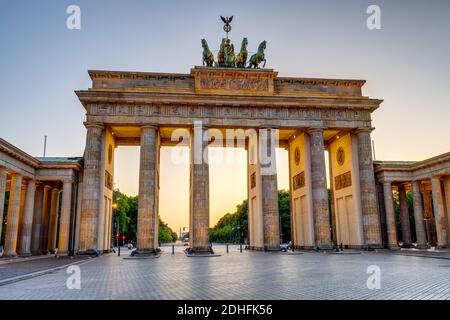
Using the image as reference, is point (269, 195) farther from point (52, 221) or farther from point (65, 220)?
point (52, 221)

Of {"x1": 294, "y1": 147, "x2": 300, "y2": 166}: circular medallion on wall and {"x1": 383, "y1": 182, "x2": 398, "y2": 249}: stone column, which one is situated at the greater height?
{"x1": 294, "y1": 147, "x2": 300, "y2": 166}: circular medallion on wall

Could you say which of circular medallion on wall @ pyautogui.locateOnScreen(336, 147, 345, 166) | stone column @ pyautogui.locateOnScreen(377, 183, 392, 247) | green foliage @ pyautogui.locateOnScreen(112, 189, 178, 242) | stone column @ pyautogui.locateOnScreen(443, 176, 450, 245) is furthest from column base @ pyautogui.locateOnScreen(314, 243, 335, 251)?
green foliage @ pyautogui.locateOnScreen(112, 189, 178, 242)

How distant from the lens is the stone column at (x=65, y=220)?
31.7m

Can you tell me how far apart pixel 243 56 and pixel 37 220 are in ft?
82.2

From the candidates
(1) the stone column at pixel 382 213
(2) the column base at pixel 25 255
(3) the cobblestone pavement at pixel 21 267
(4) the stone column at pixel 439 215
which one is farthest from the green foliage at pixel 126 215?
(4) the stone column at pixel 439 215

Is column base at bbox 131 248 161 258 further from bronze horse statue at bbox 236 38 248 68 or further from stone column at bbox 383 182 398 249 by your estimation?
stone column at bbox 383 182 398 249

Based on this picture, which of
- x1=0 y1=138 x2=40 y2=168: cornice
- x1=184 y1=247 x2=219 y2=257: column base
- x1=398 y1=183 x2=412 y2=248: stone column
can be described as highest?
x1=0 y1=138 x2=40 y2=168: cornice

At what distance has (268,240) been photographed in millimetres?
33969

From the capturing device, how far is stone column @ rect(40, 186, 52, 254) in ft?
119

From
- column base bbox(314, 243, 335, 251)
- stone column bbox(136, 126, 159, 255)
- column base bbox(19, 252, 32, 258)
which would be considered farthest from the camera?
column base bbox(314, 243, 335, 251)

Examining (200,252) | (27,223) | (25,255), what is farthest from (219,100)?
(25,255)

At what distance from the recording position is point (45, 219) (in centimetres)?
3703

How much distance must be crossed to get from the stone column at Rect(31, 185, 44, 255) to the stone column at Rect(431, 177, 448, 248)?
37.1 meters

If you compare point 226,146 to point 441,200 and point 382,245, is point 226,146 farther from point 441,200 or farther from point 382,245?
point 441,200
